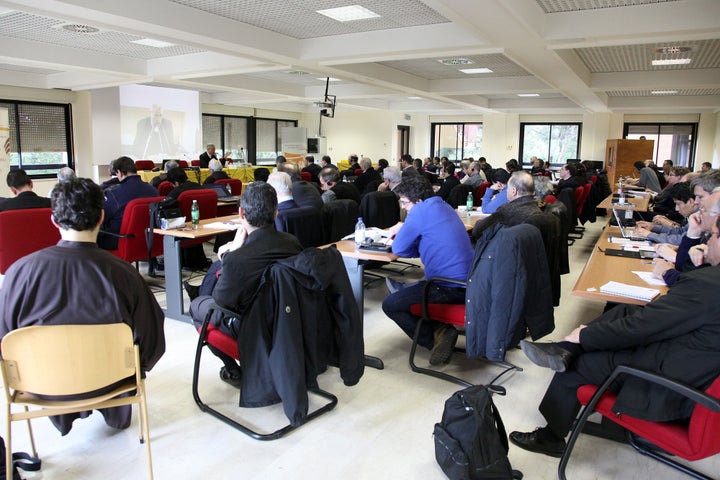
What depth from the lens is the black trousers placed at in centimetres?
219

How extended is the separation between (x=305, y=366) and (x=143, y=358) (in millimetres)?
715

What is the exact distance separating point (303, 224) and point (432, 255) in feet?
4.08

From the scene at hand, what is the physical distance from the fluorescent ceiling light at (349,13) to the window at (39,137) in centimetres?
839

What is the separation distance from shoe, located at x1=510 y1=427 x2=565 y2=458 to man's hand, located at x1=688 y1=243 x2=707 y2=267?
123 centimetres

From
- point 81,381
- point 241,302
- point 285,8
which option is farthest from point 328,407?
point 285,8

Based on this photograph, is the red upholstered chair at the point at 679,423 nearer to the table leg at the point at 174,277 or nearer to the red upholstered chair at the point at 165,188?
the table leg at the point at 174,277

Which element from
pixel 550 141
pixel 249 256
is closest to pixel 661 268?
pixel 249 256

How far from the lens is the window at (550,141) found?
17.7 meters

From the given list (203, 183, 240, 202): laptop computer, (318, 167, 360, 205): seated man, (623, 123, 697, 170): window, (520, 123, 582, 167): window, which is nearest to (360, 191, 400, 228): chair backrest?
(318, 167, 360, 205): seated man

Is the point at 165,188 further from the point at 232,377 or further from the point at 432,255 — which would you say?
the point at 432,255

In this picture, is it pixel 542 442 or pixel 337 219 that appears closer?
pixel 542 442

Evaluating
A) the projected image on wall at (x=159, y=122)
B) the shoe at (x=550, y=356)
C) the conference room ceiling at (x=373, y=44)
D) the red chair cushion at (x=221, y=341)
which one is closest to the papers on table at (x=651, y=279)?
the shoe at (x=550, y=356)

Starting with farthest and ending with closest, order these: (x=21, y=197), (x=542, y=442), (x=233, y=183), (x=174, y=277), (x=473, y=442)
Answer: (x=233, y=183), (x=21, y=197), (x=174, y=277), (x=542, y=442), (x=473, y=442)

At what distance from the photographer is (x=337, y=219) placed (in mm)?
4734
